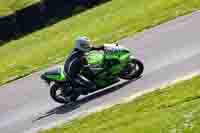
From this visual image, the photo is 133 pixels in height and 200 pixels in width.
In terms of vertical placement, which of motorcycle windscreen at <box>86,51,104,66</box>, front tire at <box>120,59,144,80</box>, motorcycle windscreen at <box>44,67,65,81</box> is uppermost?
motorcycle windscreen at <box>86,51,104,66</box>

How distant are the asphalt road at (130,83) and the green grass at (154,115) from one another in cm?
151

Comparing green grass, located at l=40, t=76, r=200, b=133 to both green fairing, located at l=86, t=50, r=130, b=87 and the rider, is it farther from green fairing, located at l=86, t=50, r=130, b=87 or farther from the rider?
green fairing, located at l=86, t=50, r=130, b=87

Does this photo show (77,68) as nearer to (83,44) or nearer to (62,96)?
(83,44)

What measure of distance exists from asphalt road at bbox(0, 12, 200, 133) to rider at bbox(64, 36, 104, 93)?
380mm

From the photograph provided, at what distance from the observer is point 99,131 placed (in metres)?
14.9

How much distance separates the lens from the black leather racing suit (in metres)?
19.9

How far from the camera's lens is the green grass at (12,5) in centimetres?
3416

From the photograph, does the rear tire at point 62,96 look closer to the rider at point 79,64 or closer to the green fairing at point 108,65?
the rider at point 79,64

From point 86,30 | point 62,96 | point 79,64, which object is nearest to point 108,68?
point 79,64

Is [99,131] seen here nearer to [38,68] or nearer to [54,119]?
[54,119]

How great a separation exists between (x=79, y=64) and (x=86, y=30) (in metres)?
10.6

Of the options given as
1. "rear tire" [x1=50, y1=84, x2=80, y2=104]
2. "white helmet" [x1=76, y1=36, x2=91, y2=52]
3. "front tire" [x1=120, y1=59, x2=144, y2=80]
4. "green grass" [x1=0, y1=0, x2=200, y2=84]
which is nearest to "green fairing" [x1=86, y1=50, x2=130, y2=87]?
"front tire" [x1=120, y1=59, x2=144, y2=80]

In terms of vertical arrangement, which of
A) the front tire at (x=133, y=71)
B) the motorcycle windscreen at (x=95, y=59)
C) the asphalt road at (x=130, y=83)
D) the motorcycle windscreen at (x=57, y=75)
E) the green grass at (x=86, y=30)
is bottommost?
the green grass at (x=86, y=30)

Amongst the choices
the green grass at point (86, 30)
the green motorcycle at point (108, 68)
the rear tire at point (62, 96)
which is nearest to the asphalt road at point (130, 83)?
the rear tire at point (62, 96)
